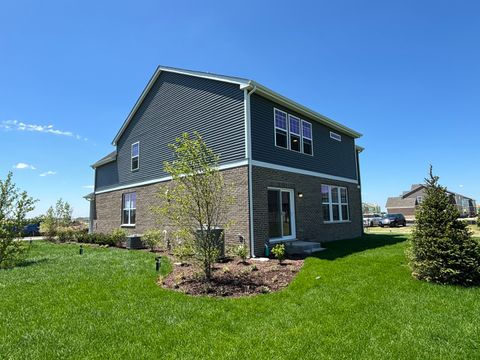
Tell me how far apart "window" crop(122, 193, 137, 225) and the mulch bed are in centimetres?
926

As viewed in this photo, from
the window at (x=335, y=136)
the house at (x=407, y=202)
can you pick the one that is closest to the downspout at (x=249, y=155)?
the window at (x=335, y=136)

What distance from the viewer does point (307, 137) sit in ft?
48.5

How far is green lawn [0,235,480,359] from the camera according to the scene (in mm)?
3869

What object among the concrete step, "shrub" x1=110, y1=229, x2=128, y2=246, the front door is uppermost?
the front door

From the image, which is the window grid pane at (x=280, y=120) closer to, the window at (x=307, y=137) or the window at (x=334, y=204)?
the window at (x=307, y=137)

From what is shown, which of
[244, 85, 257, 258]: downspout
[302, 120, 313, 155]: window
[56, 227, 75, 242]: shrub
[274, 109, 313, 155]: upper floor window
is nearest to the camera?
[244, 85, 257, 258]: downspout

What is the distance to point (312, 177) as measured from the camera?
14.7 m

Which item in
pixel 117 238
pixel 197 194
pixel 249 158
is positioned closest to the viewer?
pixel 197 194

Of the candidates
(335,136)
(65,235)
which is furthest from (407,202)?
(65,235)

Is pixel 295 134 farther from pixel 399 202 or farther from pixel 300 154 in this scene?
pixel 399 202

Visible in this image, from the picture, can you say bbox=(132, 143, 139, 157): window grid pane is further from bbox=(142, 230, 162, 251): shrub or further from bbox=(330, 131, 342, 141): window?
bbox=(330, 131, 342, 141): window

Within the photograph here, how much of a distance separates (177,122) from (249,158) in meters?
5.64

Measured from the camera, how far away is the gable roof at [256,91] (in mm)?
11398

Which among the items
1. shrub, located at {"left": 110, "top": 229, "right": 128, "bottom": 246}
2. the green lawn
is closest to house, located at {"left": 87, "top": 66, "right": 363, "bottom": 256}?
shrub, located at {"left": 110, "top": 229, "right": 128, "bottom": 246}
